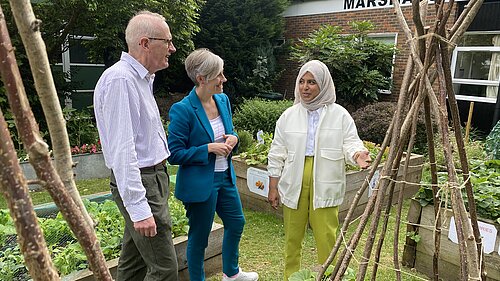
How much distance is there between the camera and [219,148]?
261 centimetres

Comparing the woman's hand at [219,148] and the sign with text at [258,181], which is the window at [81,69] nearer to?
the sign with text at [258,181]

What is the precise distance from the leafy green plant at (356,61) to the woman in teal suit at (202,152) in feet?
23.3

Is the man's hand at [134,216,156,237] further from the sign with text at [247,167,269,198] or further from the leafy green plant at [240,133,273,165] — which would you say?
the leafy green plant at [240,133,273,165]

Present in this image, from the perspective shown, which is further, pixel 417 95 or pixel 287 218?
pixel 287 218

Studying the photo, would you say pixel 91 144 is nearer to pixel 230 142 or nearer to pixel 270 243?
pixel 270 243

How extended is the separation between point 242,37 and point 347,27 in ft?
10.4

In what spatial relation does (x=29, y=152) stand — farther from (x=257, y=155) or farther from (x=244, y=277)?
(x=257, y=155)

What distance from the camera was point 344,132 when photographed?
2.73 m

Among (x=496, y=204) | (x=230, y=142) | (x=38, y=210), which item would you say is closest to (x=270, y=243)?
(x=230, y=142)

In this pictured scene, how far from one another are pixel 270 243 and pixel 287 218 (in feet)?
3.85

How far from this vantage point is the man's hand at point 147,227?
1.92 metres

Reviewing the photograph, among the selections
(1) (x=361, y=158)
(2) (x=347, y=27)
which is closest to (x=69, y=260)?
(1) (x=361, y=158)

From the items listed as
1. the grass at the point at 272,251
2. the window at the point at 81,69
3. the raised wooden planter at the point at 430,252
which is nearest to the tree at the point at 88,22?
the window at the point at 81,69

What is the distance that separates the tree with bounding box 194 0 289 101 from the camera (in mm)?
11773
